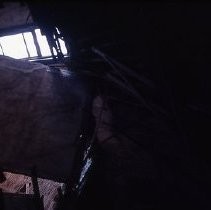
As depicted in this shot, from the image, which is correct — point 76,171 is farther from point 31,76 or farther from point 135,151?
point 135,151

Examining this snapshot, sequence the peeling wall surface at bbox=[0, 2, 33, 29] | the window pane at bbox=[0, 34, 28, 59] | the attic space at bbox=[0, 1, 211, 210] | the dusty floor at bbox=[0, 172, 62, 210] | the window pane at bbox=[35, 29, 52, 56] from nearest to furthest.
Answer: the attic space at bbox=[0, 1, 211, 210], the dusty floor at bbox=[0, 172, 62, 210], the peeling wall surface at bbox=[0, 2, 33, 29], the window pane at bbox=[35, 29, 52, 56], the window pane at bbox=[0, 34, 28, 59]

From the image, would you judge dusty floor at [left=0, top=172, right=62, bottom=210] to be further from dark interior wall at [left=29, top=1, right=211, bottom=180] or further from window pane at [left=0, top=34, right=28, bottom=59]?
window pane at [left=0, top=34, right=28, bottom=59]

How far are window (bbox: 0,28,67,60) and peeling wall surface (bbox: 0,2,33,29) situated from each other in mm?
610

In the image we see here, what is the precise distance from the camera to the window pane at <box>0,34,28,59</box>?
46.8 feet

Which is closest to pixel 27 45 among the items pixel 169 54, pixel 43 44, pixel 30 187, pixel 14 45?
pixel 14 45

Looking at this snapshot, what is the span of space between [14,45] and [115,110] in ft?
27.6

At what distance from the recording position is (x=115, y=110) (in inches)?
309

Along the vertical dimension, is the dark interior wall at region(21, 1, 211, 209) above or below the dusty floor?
above

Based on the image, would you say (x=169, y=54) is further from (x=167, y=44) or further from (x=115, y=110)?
(x=115, y=110)

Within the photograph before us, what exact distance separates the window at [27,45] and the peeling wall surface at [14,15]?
61cm

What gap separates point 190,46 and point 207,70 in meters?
0.44

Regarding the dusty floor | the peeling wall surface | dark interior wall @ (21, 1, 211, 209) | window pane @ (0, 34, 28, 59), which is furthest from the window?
dark interior wall @ (21, 1, 211, 209)

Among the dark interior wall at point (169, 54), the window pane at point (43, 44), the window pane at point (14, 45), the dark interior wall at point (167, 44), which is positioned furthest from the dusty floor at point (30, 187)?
the window pane at point (14, 45)

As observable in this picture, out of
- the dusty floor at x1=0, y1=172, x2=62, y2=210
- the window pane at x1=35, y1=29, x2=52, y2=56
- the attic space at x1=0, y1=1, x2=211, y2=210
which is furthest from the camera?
the window pane at x1=35, y1=29, x2=52, y2=56
